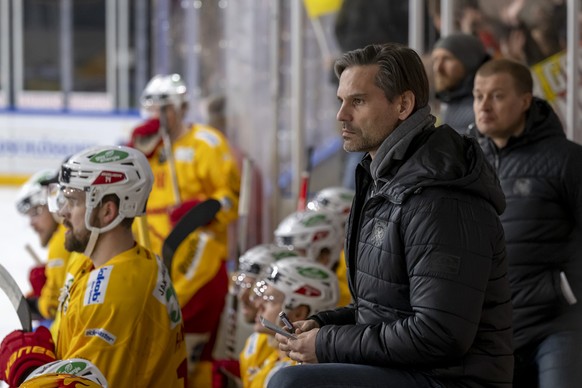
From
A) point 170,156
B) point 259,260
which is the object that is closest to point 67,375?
point 259,260

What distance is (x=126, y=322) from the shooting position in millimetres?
2949

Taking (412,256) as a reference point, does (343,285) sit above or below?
below

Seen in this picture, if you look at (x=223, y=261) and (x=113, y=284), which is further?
(x=223, y=261)

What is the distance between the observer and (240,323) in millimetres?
5215

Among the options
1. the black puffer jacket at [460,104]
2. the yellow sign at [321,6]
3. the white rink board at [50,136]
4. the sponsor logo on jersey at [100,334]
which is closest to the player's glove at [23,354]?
the sponsor logo on jersey at [100,334]

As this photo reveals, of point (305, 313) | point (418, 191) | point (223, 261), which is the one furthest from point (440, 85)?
point (418, 191)

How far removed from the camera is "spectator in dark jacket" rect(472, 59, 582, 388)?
11.0ft

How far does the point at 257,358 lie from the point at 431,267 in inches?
67.8

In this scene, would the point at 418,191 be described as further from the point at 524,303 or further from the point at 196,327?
the point at 196,327

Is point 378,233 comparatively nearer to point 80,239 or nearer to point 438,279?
point 438,279

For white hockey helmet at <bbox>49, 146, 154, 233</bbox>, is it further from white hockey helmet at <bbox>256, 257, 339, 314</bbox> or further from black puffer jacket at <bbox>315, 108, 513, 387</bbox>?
black puffer jacket at <bbox>315, 108, 513, 387</bbox>

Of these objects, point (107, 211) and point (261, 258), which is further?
point (261, 258)

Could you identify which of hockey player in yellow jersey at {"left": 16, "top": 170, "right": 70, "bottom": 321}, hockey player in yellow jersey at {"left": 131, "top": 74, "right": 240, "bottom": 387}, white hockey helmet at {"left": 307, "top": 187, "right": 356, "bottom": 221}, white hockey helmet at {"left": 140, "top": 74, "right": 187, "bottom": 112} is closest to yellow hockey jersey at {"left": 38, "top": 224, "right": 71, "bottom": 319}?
hockey player in yellow jersey at {"left": 16, "top": 170, "right": 70, "bottom": 321}

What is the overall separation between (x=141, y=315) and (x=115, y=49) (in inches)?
414
